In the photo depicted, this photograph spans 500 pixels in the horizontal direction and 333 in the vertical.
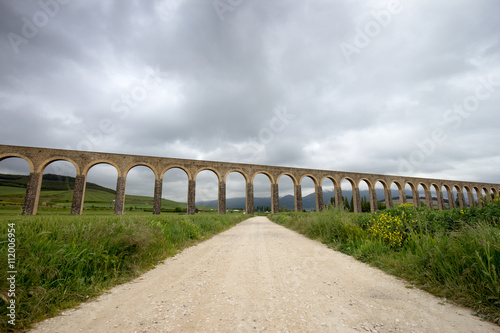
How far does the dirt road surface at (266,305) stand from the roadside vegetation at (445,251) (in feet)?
0.69

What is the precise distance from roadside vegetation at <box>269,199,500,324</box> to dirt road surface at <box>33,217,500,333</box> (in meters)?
0.21

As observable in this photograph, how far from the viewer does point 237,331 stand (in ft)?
5.40

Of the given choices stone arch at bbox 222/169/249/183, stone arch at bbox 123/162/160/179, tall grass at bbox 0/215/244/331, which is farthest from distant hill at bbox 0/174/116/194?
tall grass at bbox 0/215/244/331

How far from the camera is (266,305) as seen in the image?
2150mm

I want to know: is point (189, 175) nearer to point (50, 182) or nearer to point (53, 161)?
point (53, 161)

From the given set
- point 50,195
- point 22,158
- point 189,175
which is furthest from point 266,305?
point 50,195

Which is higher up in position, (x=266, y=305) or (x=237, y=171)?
(x=237, y=171)

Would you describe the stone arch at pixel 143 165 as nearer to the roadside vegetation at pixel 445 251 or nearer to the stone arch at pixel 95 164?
the stone arch at pixel 95 164

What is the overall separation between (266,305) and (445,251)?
282cm

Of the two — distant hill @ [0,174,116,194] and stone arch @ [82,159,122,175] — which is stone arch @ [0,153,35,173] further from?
distant hill @ [0,174,116,194]

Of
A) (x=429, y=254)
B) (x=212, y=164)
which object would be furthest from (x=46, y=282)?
(x=212, y=164)

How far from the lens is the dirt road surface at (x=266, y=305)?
5.74 feet

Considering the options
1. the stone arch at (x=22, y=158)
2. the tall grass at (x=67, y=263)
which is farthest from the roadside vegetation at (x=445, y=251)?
the stone arch at (x=22, y=158)

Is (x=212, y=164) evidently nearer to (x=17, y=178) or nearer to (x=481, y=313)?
(x=481, y=313)
